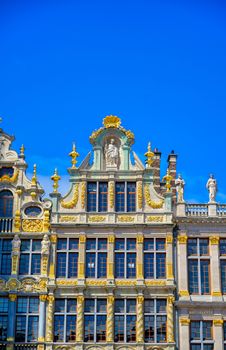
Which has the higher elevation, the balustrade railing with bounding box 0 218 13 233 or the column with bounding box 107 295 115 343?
the balustrade railing with bounding box 0 218 13 233

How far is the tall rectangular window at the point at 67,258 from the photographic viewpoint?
1499 inches

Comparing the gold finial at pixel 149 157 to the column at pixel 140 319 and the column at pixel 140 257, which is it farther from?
the column at pixel 140 319

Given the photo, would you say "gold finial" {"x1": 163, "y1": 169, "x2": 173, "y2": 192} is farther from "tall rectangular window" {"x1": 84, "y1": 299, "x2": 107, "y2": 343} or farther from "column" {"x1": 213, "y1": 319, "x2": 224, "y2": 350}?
"column" {"x1": 213, "y1": 319, "x2": 224, "y2": 350}

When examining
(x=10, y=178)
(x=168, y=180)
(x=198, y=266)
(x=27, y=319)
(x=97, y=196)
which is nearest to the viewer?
(x=27, y=319)

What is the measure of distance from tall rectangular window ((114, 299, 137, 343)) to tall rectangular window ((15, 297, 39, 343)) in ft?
13.4

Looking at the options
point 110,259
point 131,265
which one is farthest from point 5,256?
point 131,265

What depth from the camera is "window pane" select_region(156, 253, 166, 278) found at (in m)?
38.0

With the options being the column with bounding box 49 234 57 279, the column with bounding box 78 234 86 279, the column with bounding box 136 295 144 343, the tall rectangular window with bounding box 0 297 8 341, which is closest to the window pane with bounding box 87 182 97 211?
the column with bounding box 78 234 86 279

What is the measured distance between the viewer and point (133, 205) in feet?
129

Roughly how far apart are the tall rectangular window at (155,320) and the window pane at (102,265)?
8.45ft

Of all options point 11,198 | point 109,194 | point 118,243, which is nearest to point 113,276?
point 118,243

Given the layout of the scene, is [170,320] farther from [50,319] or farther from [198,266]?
[50,319]

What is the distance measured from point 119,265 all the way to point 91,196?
161 inches

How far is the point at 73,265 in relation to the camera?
38219mm
